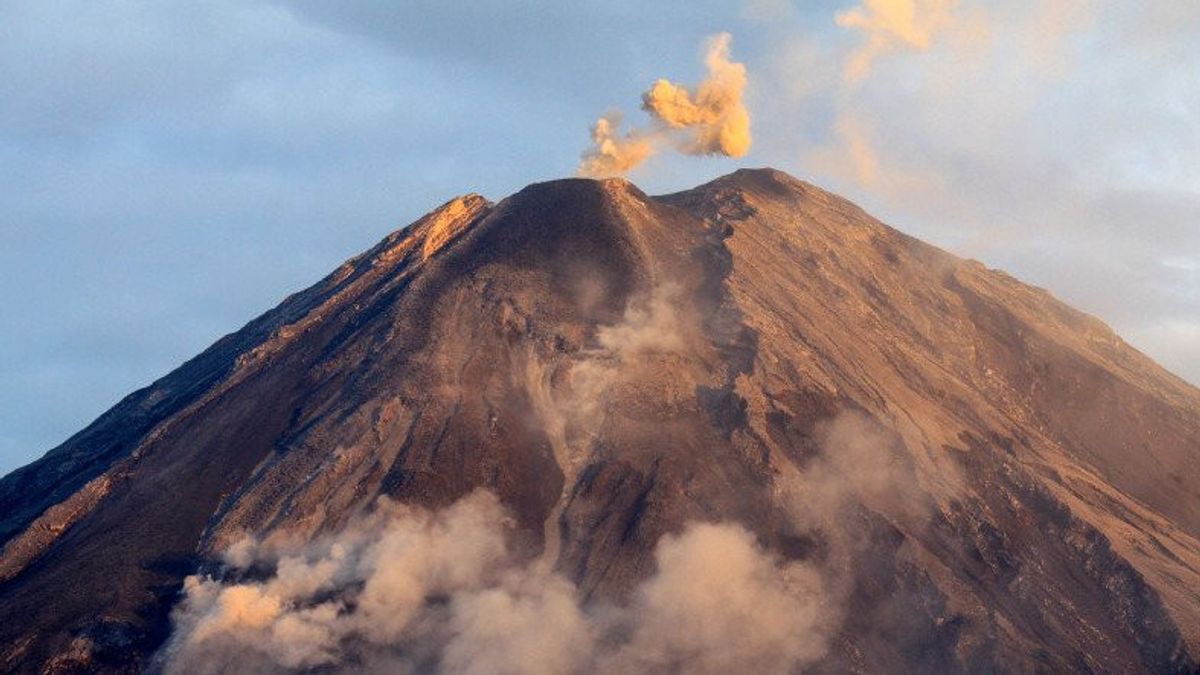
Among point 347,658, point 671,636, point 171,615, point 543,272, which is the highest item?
point 543,272

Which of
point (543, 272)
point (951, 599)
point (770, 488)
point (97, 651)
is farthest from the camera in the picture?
point (543, 272)

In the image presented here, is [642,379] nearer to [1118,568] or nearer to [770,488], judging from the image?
[770,488]

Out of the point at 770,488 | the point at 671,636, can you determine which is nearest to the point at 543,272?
the point at 770,488

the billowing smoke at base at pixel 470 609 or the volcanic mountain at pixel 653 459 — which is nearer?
the billowing smoke at base at pixel 470 609

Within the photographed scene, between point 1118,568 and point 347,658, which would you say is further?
point 1118,568

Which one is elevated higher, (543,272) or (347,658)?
(543,272)
